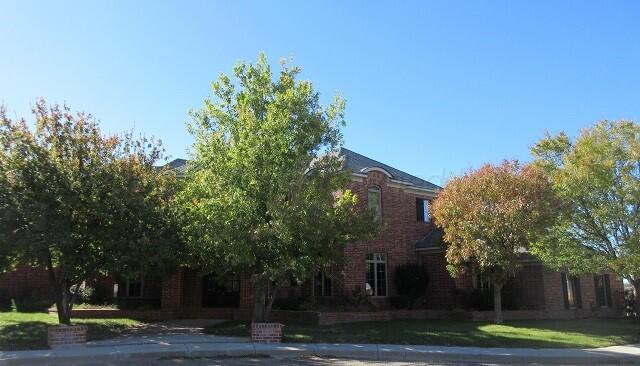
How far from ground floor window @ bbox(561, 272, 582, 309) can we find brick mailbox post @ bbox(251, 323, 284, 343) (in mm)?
14967

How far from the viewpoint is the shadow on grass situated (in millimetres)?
14117

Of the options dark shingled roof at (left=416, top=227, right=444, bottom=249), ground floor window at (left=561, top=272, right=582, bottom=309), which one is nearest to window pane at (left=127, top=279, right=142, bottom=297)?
dark shingled roof at (left=416, top=227, right=444, bottom=249)

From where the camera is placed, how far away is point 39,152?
14508mm

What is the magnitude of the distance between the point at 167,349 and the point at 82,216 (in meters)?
4.16


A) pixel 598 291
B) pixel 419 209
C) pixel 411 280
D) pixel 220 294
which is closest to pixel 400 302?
pixel 411 280

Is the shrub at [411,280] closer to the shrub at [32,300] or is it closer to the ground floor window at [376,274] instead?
the ground floor window at [376,274]

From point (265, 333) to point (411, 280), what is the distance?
10918mm

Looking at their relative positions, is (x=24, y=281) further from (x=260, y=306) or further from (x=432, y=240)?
(x=432, y=240)

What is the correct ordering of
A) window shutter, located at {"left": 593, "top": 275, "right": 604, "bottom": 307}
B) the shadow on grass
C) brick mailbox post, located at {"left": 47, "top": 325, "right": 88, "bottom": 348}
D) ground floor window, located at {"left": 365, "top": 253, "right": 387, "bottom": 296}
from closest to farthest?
1. the shadow on grass
2. brick mailbox post, located at {"left": 47, "top": 325, "right": 88, "bottom": 348}
3. ground floor window, located at {"left": 365, "top": 253, "right": 387, "bottom": 296}
4. window shutter, located at {"left": 593, "top": 275, "right": 604, "bottom": 307}

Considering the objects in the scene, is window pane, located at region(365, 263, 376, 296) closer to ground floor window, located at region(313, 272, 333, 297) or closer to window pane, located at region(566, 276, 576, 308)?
ground floor window, located at region(313, 272, 333, 297)

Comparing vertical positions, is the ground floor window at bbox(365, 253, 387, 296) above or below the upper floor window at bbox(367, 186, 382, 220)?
below

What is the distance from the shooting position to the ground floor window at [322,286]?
23.8 m

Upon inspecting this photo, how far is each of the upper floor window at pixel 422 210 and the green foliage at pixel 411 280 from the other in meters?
2.87

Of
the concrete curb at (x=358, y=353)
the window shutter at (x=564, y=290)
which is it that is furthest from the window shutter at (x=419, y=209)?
the concrete curb at (x=358, y=353)
